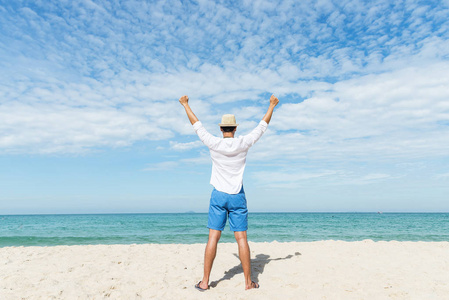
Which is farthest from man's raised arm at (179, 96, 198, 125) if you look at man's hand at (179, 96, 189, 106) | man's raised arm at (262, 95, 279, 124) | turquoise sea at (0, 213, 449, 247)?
turquoise sea at (0, 213, 449, 247)

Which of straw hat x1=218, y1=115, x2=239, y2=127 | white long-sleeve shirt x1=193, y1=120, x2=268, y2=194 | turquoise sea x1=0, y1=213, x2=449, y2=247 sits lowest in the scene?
turquoise sea x1=0, y1=213, x2=449, y2=247

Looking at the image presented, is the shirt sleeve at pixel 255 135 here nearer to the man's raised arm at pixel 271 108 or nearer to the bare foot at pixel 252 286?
the man's raised arm at pixel 271 108

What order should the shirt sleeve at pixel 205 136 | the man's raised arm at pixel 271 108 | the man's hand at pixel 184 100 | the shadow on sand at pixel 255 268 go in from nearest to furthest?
the shirt sleeve at pixel 205 136
the man's raised arm at pixel 271 108
the man's hand at pixel 184 100
the shadow on sand at pixel 255 268

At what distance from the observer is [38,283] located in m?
→ 4.23

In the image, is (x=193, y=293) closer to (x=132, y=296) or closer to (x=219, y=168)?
(x=132, y=296)

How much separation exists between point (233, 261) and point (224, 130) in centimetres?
303

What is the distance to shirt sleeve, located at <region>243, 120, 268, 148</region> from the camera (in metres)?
3.71

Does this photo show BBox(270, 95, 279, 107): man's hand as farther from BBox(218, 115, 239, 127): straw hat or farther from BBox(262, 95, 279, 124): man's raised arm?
BBox(218, 115, 239, 127): straw hat

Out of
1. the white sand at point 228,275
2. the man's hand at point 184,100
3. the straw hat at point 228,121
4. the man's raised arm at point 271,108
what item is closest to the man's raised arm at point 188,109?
the man's hand at point 184,100

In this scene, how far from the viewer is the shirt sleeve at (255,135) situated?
3.71 meters

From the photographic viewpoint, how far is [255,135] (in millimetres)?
3723

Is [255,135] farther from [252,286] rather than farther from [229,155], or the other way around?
[252,286]

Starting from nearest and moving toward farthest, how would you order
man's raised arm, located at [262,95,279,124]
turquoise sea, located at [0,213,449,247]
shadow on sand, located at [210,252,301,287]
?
man's raised arm, located at [262,95,279,124], shadow on sand, located at [210,252,301,287], turquoise sea, located at [0,213,449,247]

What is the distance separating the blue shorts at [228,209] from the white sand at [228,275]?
86cm
